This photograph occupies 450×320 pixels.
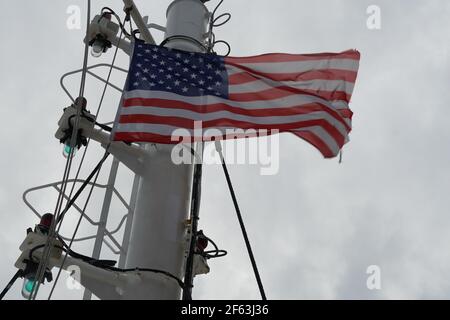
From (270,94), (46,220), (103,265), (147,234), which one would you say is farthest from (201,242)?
(270,94)

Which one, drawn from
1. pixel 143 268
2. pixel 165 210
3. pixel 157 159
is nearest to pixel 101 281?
pixel 143 268

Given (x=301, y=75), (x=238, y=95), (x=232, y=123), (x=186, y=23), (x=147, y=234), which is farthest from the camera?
(x=186, y=23)

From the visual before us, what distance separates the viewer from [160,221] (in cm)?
621

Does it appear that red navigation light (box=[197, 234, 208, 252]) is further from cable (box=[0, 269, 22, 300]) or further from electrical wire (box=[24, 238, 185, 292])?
cable (box=[0, 269, 22, 300])

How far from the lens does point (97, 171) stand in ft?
21.5

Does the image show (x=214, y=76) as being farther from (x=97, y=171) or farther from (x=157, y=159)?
(x=97, y=171)

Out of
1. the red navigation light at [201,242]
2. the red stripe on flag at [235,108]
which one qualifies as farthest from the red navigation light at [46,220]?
the red navigation light at [201,242]

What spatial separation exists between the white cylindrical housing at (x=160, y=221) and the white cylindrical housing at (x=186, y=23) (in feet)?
5.02

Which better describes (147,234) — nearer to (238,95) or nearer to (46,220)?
(46,220)

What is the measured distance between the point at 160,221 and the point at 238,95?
1.53 m

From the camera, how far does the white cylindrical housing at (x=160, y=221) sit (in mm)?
5859

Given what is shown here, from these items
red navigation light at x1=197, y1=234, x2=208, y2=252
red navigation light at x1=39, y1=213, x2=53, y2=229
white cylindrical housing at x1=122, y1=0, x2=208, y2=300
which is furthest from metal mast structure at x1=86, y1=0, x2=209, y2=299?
red navigation light at x1=39, y1=213, x2=53, y2=229

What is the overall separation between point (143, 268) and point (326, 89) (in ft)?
9.06

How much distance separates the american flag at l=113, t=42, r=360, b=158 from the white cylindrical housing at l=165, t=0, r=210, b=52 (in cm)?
69
